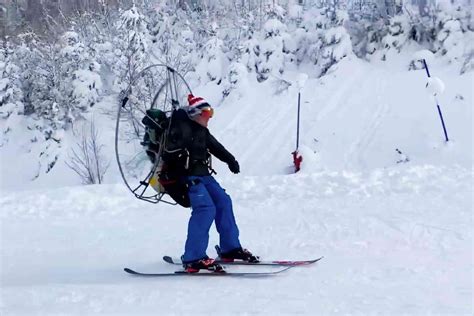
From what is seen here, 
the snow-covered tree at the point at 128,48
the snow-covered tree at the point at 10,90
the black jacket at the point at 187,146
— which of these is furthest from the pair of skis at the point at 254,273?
the snow-covered tree at the point at 10,90

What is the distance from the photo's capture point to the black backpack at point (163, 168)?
15.0 ft

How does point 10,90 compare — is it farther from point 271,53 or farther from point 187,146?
point 187,146

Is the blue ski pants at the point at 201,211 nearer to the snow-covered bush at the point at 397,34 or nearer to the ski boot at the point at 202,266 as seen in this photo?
the ski boot at the point at 202,266

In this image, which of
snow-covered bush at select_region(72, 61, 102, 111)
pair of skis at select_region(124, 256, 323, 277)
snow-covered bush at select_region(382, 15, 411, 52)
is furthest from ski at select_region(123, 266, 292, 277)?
snow-covered bush at select_region(72, 61, 102, 111)

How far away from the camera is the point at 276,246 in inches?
218

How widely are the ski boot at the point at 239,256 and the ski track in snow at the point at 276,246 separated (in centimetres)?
38

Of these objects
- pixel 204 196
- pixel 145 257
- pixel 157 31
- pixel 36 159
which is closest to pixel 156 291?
pixel 204 196

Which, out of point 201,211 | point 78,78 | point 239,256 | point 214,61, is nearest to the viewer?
point 201,211

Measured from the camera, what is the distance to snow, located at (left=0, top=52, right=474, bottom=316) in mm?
3895

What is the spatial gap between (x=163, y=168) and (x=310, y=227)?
2.08 m

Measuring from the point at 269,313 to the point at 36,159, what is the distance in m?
16.1

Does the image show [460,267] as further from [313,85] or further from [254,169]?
[313,85]

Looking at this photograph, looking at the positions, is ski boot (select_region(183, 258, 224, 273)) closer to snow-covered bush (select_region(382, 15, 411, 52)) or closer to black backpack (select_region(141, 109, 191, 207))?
black backpack (select_region(141, 109, 191, 207))

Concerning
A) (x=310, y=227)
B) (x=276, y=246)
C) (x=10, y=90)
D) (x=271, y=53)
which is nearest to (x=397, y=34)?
(x=271, y=53)
